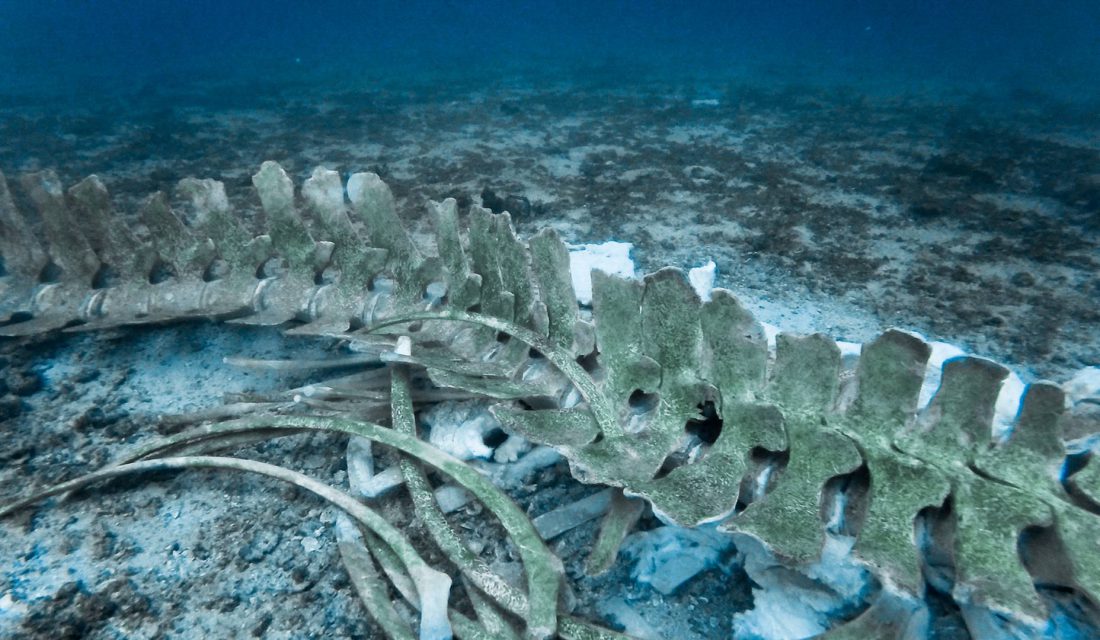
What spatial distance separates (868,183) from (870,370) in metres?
5.46

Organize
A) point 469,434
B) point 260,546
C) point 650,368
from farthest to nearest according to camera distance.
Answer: point 469,434, point 260,546, point 650,368

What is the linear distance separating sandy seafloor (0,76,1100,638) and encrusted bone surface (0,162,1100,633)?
34cm

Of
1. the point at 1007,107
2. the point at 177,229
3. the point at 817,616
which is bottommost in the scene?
→ the point at 1007,107

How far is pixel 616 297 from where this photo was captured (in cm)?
216

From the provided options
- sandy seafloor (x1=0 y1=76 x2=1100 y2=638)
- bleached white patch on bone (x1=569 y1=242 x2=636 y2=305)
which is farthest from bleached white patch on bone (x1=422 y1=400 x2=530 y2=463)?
bleached white patch on bone (x1=569 y1=242 x2=636 y2=305)

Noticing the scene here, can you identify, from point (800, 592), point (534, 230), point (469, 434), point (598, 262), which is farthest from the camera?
point (534, 230)

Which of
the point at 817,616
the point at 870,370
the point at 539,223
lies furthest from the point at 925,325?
the point at 539,223

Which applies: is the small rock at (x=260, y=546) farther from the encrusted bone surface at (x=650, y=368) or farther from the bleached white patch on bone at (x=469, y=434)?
the encrusted bone surface at (x=650, y=368)

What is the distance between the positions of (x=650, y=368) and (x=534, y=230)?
3.48 m

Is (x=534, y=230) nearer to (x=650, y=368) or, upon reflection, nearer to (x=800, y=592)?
(x=650, y=368)

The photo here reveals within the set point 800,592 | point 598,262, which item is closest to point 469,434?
point 800,592

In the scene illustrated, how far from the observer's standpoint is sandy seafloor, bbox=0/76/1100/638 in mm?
2074

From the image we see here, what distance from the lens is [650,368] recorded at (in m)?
2.08

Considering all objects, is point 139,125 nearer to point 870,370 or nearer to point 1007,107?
point 870,370
